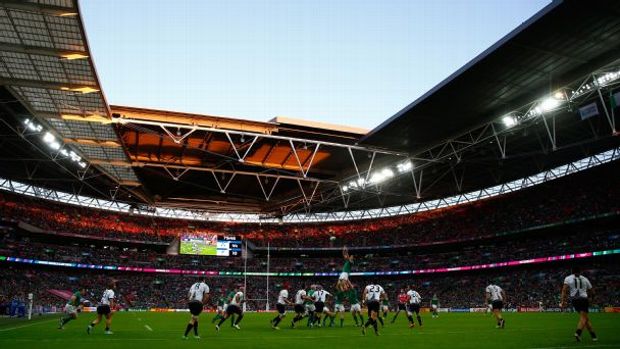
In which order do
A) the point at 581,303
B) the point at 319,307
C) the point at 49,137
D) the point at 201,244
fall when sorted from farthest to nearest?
the point at 201,244 → the point at 49,137 → the point at 319,307 → the point at 581,303

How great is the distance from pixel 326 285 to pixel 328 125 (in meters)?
50.4

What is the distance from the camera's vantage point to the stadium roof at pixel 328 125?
21812mm

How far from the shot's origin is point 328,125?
108 ft

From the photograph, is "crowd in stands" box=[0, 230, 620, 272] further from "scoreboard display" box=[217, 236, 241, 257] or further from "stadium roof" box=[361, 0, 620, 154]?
"stadium roof" box=[361, 0, 620, 154]

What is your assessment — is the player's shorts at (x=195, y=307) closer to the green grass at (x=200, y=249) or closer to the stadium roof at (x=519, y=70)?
the stadium roof at (x=519, y=70)

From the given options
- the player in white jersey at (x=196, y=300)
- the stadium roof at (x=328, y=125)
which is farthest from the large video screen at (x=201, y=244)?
the player in white jersey at (x=196, y=300)

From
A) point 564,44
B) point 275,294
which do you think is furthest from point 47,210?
point 564,44

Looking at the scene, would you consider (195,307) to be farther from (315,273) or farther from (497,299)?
(315,273)

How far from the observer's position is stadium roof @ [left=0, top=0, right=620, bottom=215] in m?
21.8

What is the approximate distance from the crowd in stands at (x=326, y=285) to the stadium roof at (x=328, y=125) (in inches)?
528

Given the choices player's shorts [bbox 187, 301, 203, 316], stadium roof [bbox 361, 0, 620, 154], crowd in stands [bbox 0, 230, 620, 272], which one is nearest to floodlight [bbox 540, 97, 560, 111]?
stadium roof [bbox 361, 0, 620, 154]

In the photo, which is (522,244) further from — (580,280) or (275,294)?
Answer: (580,280)

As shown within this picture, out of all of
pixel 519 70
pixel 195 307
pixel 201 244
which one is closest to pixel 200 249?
pixel 201 244

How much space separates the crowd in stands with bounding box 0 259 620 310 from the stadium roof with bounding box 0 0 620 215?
13406mm
